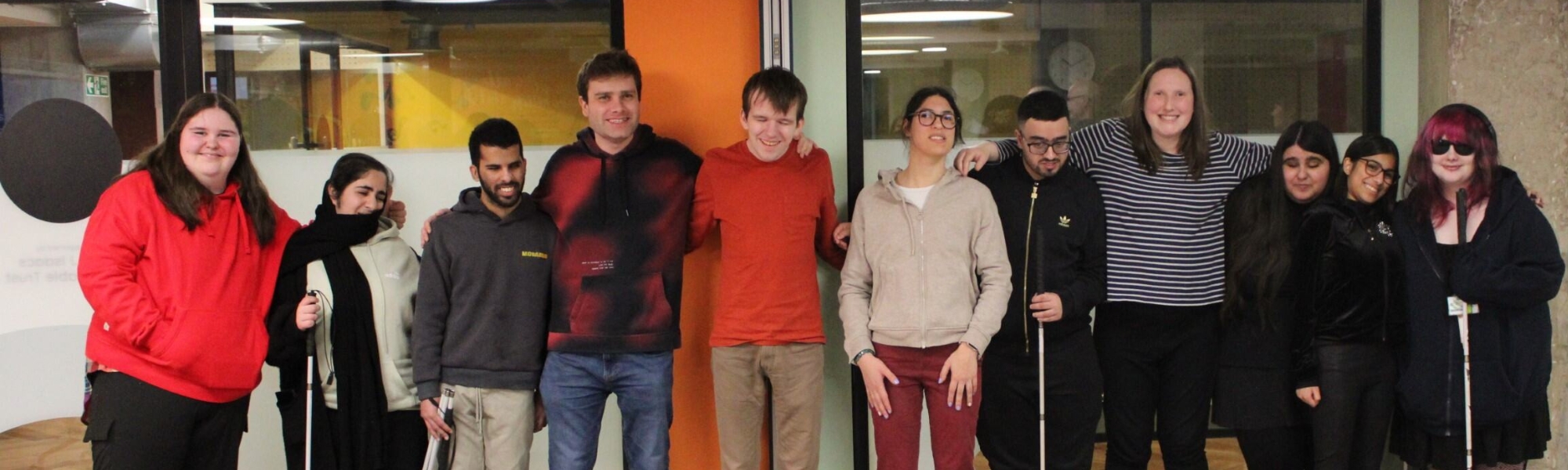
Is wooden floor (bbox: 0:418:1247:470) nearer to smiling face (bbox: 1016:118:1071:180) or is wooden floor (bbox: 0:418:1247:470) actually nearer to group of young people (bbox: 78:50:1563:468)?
group of young people (bbox: 78:50:1563:468)

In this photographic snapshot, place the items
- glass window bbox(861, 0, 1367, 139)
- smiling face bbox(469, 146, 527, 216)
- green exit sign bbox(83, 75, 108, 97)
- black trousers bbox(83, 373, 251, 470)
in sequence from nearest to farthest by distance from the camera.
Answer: black trousers bbox(83, 373, 251, 470)
smiling face bbox(469, 146, 527, 216)
glass window bbox(861, 0, 1367, 139)
green exit sign bbox(83, 75, 108, 97)

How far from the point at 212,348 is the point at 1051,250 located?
2.34 m

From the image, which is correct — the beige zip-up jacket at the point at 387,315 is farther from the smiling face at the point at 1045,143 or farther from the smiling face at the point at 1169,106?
the smiling face at the point at 1169,106

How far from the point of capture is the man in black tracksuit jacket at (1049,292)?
118 inches

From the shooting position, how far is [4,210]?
3701 mm

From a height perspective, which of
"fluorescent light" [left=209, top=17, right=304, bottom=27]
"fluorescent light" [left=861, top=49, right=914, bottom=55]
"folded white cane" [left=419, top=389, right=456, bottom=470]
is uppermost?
"fluorescent light" [left=209, top=17, right=304, bottom=27]

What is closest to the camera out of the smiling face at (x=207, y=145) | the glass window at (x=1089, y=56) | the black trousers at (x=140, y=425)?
the black trousers at (x=140, y=425)

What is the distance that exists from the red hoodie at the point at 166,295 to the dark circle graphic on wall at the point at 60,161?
1.07 metres

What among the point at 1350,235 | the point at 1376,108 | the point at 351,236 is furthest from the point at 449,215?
the point at 1376,108

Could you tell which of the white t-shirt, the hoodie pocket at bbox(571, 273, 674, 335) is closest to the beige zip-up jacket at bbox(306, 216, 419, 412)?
the hoodie pocket at bbox(571, 273, 674, 335)

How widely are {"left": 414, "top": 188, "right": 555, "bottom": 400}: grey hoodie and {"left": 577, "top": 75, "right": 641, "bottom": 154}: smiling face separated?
332 millimetres

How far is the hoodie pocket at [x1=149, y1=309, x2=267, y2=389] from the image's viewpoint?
109 inches

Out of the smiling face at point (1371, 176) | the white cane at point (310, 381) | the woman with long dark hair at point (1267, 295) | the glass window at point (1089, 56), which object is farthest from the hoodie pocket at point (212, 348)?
the smiling face at point (1371, 176)

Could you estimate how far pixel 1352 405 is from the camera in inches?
120
